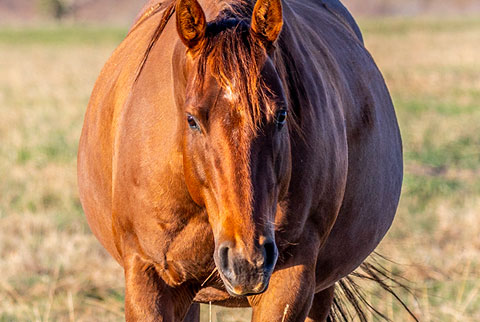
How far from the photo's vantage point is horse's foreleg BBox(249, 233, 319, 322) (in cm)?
290

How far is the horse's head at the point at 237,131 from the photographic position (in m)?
2.31

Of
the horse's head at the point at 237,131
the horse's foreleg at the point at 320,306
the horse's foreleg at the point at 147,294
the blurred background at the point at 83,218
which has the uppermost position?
the horse's head at the point at 237,131

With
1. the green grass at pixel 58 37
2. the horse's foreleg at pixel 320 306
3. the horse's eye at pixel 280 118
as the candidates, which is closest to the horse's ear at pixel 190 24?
the horse's eye at pixel 280 118

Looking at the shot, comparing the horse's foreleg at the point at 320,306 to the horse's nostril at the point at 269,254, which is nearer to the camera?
the horse's nostril at the point at 269,254

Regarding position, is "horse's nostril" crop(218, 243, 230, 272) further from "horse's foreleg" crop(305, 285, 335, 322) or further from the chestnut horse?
"horse's foreleg" crop(305, 285, 335, 322)

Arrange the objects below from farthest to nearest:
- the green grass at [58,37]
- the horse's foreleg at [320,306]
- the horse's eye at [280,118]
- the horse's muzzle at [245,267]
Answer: the green grass at [58,37] → the horse's foreleg at [320,306] → the horse's eye at [280,118] → the horse's muzzle at [245,267]

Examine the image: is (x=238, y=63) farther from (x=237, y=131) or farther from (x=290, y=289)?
(x=290, y=289)

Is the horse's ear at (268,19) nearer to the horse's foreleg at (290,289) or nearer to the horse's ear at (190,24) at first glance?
the horse's ear at (190,24)

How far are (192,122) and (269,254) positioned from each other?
0.48 metres

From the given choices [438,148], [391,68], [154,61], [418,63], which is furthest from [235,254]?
[418,63]

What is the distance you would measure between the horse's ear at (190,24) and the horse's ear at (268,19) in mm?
172

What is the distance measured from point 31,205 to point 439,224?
4088mm

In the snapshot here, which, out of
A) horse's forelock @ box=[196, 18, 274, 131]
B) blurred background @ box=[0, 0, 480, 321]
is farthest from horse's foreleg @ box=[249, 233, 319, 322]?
blurred background @ box=[0, 0, 480, 321]

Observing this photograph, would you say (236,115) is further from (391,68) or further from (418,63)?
(418,63)
